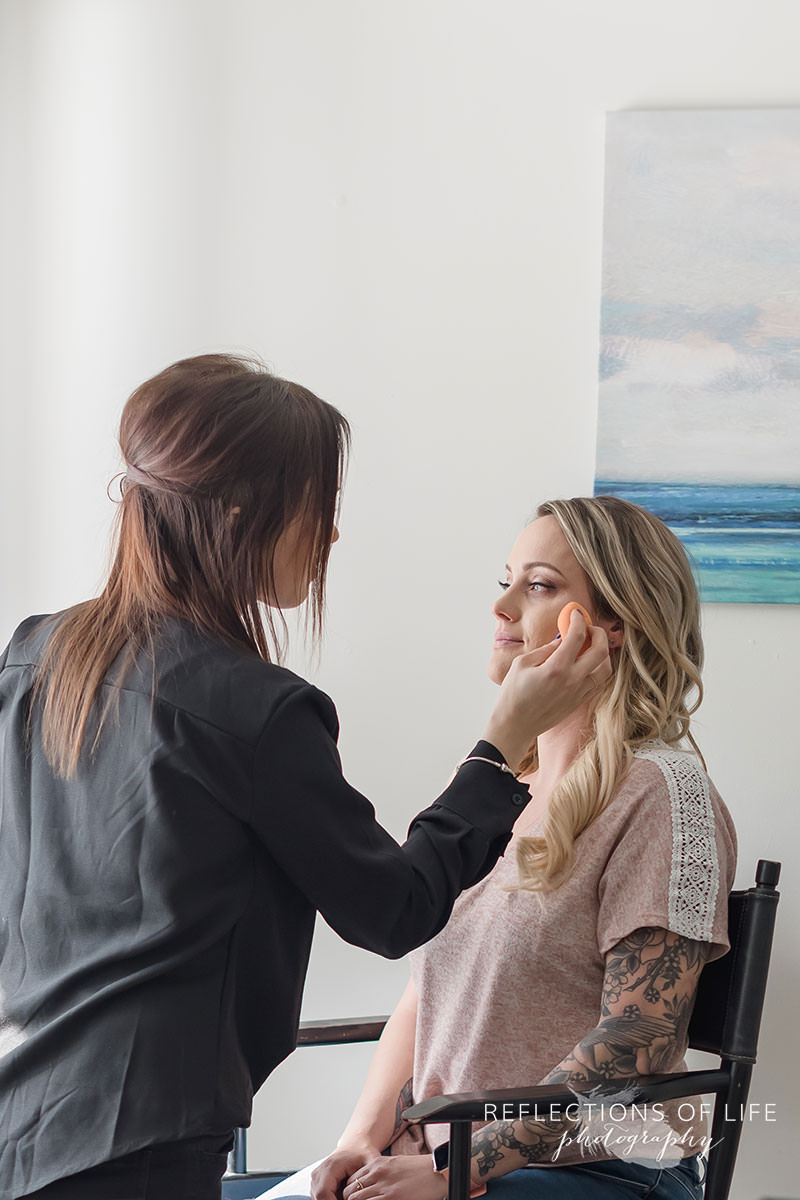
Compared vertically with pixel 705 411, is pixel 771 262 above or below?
above

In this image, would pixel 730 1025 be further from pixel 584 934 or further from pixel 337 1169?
pixel 337 1169

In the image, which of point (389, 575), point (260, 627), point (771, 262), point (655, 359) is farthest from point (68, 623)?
point (771, 262)

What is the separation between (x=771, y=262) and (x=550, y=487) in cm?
48

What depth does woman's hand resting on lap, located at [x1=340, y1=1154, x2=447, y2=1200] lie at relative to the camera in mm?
1200

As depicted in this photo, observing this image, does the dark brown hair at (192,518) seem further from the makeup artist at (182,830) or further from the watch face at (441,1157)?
the watch face at (441,1157)

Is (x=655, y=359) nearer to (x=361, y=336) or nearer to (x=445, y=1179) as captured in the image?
(x=361, y=336)

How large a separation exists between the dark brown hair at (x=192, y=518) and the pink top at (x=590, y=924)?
567 millimetres

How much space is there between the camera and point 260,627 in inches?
36.1

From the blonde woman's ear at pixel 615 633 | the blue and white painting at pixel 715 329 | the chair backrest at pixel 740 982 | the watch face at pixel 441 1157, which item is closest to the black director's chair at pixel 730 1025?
the chair backrest at pixel 740 982

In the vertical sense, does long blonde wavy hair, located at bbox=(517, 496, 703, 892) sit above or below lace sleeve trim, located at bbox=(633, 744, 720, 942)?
above

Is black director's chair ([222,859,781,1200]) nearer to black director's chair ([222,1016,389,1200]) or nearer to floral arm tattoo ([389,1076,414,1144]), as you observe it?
floral arm tattoo ([389,1076,414,1144])

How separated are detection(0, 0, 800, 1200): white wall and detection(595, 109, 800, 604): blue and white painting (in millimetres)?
73

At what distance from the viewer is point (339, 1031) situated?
5.07 feet

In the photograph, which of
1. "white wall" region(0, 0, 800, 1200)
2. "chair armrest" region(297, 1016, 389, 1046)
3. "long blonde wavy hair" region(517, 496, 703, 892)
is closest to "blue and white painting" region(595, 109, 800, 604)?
"white wall" region(0, 0, 800, 1200)
